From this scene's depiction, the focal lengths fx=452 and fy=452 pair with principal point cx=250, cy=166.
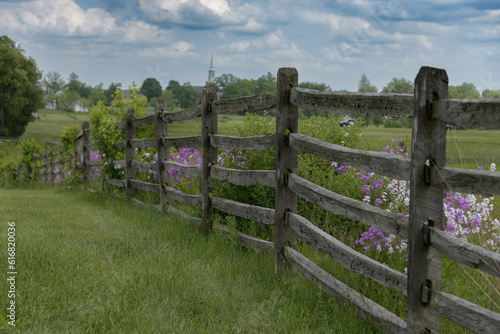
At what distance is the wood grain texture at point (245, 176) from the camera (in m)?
4.87

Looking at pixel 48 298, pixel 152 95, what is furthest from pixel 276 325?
pixel 152 95

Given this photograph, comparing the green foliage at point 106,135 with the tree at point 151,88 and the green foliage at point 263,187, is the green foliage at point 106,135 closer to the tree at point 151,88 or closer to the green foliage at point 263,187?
the green foliage at point 263,187

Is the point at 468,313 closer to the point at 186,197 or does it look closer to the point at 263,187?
the point at 263,187

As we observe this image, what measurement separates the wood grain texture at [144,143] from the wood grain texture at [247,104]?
2.93m

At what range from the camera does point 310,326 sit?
343 centimetres

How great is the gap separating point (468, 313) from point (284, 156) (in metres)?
2.40

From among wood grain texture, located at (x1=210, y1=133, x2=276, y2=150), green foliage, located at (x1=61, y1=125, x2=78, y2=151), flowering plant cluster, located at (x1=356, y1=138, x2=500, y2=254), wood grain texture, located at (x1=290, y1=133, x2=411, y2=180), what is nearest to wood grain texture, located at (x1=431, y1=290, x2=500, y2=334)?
wood grain texture, located at (x1=290, y1=133, x2=411, y2=180)

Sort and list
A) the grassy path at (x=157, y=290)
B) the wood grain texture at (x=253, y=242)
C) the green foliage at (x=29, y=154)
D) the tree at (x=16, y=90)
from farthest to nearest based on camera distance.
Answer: the tree at (x=16, y=90)
the green foliage at (x=29, y=154)
the wood grain texture at (x=253, y=242)
the grassy path at (x=157, y=290)

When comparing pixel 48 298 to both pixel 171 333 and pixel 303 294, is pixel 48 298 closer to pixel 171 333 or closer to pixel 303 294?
pixel 171 333

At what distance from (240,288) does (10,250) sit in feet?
8.30

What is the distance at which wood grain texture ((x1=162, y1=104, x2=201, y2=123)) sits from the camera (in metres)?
6.66

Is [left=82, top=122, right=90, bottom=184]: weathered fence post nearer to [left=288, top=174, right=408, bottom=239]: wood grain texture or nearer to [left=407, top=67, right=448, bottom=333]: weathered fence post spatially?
[left=288, top=174, right=408, bottom=239]: wood grain texture

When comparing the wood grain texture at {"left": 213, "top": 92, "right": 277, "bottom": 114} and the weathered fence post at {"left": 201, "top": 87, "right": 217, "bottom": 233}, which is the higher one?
the wood grain texture at {"left": 213, "top": 92, "right": 277, "bottom": 114}

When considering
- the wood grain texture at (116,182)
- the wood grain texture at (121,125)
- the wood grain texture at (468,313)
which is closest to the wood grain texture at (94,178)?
the wood grain texture at (116,182)
